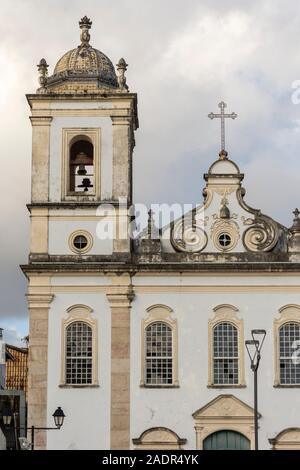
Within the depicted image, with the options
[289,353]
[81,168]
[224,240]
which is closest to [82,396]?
[289,353]

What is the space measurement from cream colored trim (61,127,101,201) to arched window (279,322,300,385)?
7.16 meters

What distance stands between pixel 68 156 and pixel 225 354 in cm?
793

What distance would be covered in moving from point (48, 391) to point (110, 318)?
2854 millimetres

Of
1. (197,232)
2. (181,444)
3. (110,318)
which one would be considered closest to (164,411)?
(181,444)

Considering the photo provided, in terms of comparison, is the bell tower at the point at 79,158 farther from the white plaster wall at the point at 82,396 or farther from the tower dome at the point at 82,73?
the white plaster wall at the point at 82,396

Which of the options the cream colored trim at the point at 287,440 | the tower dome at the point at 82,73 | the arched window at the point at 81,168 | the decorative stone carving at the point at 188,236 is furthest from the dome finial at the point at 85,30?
the cream colored trim at the point at 287,440

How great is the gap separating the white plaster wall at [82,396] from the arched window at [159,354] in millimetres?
1213

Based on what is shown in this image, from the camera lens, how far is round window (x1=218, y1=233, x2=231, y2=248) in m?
34.0

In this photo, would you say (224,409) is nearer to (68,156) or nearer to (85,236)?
(85,236)

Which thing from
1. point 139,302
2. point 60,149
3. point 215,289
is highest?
point 60,149

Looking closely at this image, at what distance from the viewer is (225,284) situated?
33438mm

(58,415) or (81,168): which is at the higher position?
(81,168)

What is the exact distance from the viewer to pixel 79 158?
3509 cm

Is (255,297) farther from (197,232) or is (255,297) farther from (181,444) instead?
(181,444)
